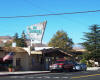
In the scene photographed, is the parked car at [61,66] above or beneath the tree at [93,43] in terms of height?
beneath

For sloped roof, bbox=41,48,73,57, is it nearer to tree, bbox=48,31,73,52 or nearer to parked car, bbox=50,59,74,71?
parked car, bbox=50,59,74,71

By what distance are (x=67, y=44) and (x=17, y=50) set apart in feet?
122

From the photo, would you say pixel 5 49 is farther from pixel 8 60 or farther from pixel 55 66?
pixel 55 66

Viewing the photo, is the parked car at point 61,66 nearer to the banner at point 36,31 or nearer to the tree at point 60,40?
the banner at point 36,31

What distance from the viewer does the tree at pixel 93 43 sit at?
184 feet

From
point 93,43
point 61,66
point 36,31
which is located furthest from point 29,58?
point 93,43

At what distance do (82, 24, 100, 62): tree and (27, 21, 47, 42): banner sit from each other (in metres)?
24.7

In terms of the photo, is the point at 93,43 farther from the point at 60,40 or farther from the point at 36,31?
the point at 36,31

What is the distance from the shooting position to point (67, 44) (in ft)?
228

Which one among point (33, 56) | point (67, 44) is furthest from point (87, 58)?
point (33, 56)

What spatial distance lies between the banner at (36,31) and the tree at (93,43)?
971 inches

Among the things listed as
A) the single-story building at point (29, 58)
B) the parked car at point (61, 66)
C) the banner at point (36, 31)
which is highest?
the banner at point (36, 31)

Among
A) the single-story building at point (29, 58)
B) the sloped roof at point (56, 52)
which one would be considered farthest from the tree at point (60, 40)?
the single-story building at point (29, 58)

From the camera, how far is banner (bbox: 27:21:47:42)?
3522 cm
